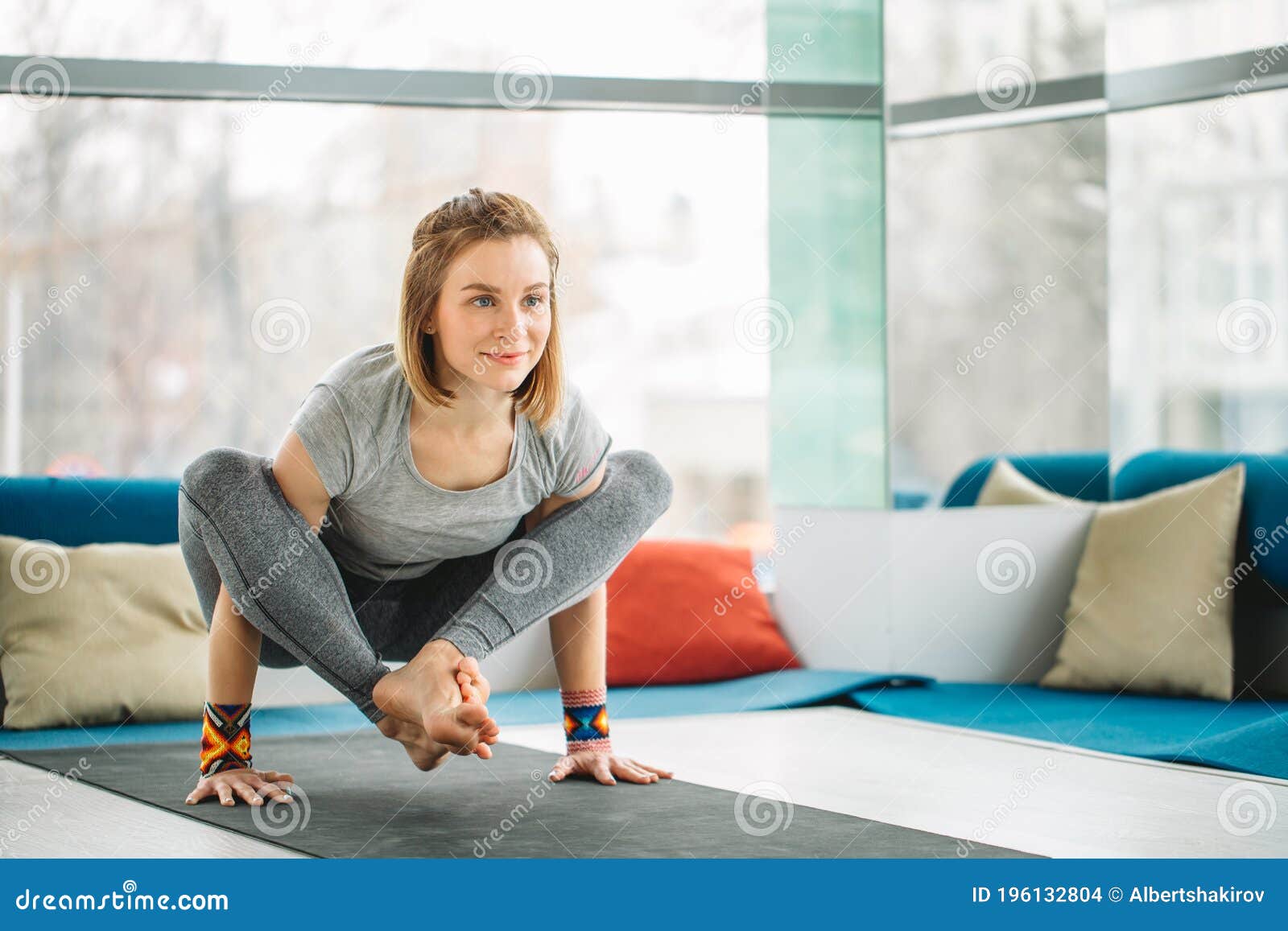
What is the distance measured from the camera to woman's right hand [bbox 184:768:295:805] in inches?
73.6

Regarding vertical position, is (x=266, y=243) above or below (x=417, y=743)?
above

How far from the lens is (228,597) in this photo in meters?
1.91

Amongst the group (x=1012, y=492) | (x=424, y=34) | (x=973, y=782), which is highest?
(x=424, y=34)

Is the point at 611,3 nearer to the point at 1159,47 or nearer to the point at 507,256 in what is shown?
the point at 1159,47

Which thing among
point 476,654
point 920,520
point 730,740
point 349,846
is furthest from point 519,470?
point 920,520

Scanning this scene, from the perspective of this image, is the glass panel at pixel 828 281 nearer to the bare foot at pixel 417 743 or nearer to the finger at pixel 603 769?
the finger at pixel 603 769

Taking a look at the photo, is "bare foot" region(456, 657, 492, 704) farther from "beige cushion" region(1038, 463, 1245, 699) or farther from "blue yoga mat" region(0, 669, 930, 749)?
"beige cushion" region(1038, 463, 1245, 699)

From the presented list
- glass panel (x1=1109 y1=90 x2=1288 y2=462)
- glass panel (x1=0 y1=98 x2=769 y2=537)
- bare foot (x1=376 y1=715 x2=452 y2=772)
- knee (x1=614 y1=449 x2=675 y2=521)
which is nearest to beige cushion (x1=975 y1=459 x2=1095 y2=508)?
glass panel (x1=1109 y1=90 x2=1288 y2=462)
